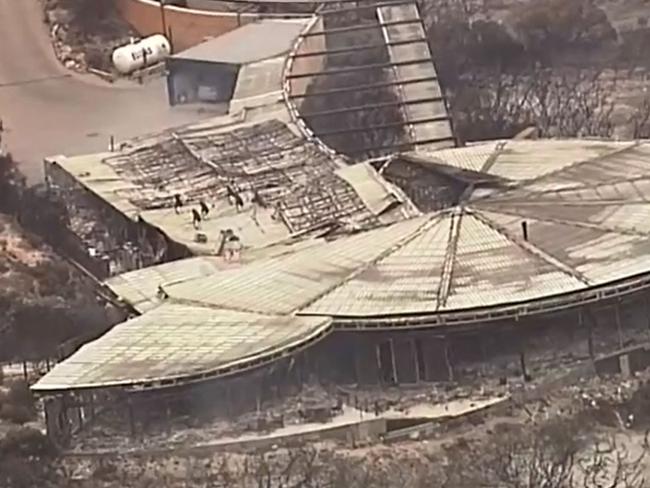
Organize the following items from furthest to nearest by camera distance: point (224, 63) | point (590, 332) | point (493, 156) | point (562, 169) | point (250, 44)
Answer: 1. point (250, 44)
2. point (224, 63)
3. point (493, 156)
4. point (562, 169)
5. point (590, 332)

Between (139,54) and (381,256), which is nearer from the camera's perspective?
(381,256)

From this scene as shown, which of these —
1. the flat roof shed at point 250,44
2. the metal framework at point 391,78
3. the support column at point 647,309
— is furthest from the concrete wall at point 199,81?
the support column at point 647,309

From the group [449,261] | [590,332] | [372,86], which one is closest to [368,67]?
[372,86]

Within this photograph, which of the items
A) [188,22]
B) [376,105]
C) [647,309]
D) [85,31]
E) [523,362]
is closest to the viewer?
[523,362]

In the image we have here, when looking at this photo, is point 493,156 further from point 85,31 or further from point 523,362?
point 85,31

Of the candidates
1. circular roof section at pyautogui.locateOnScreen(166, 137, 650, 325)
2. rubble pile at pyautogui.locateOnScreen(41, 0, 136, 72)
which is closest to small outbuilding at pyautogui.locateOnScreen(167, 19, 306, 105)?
rubble pile at pyautogui.locateOnScreen(41, 0, 136, 72)

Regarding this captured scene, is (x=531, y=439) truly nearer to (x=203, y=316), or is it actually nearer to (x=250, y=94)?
(x=203, y=316)

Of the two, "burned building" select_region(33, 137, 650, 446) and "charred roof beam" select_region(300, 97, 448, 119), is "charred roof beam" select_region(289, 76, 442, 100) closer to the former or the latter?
"charred roof beam" select_region(300, 97, 448, 119)
